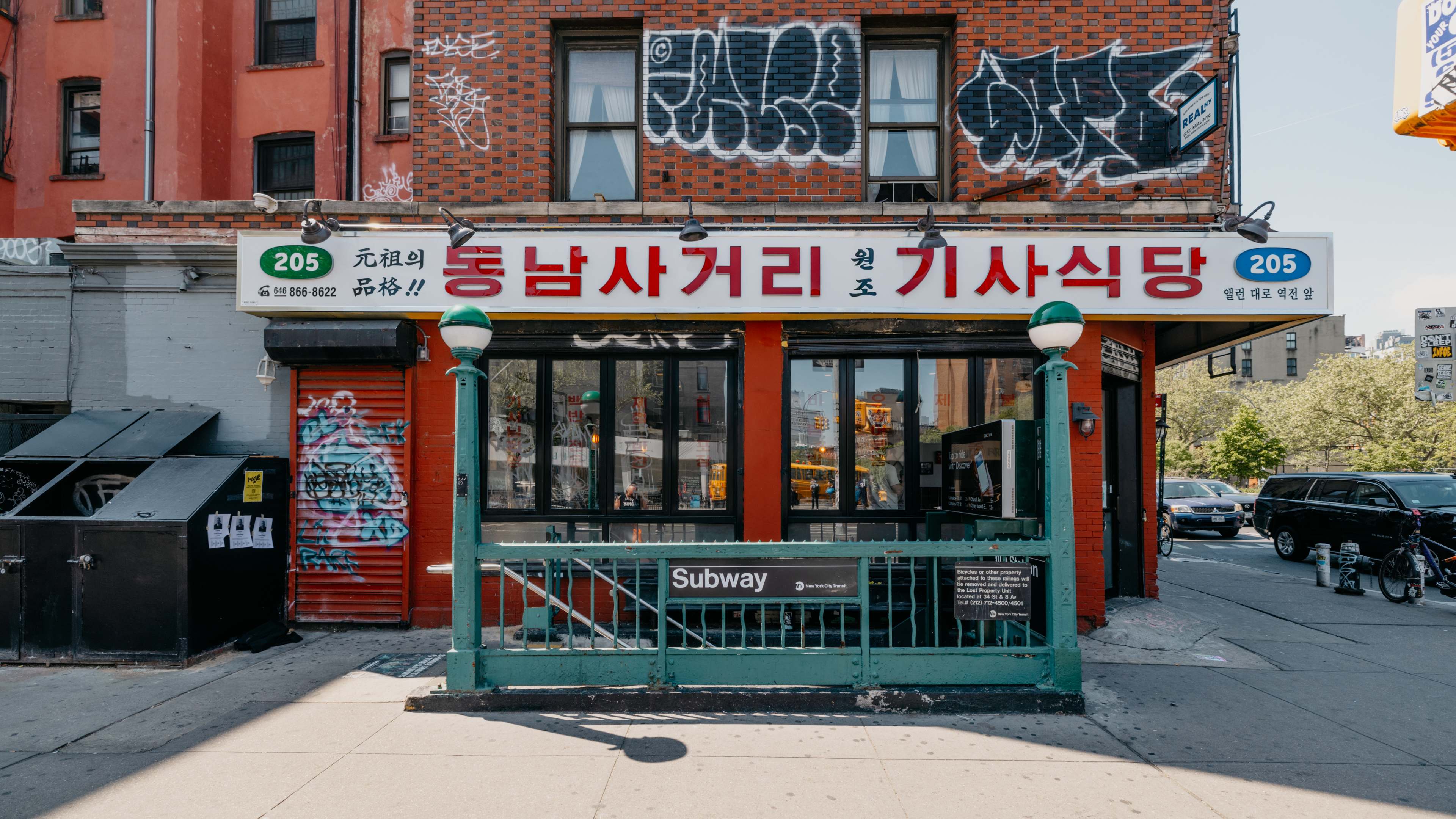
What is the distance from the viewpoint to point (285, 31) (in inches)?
614

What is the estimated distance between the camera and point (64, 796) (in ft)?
13.5

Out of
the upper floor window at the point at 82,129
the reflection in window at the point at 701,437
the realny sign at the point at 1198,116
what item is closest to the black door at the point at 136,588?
the reflection in window at the point at 701,437

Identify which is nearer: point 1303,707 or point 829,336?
point 1303,707

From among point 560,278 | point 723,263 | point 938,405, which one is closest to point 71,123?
point 560,278

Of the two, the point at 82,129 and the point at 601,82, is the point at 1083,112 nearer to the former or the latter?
the point at 601,82

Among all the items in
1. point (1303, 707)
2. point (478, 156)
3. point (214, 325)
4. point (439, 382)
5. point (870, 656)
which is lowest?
point (1303, 707)

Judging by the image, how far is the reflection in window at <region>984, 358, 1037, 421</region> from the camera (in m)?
A: 7.96

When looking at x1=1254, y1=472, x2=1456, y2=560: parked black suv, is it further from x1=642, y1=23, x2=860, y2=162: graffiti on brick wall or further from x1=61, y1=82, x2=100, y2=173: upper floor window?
x1=61, y1=82, x2=100, y2=173: upper floor window

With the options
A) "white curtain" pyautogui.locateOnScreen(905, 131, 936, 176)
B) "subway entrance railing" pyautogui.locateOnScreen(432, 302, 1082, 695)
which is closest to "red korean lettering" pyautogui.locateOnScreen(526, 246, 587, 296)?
"subway entrance railing" pyautogui.locateOnScreen(432, 302, 1082, 695)

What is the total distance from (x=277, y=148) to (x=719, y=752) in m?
16.5

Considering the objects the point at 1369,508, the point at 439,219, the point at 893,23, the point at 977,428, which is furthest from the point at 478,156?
the point at 1369,508

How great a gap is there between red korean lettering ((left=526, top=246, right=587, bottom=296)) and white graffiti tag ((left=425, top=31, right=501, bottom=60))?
8.34 ft

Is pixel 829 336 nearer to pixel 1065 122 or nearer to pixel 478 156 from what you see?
pixel 1065 122

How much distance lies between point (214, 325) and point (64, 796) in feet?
18.2
